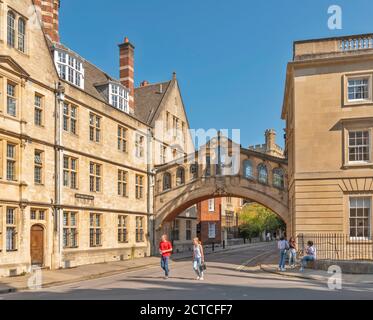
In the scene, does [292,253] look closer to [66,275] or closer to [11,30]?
[66,275]

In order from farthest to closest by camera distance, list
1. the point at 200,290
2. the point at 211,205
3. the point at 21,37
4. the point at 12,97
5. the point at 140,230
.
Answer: the point at 211,205 → the point at 140,230 → the point at 21,37 → the point at 12,97 → the point at 200,290

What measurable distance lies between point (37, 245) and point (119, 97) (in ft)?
44.2

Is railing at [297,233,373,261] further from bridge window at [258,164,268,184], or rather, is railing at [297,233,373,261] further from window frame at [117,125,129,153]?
window frame at [117,125,129,153]

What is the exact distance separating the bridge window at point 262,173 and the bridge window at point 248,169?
24.3 inches

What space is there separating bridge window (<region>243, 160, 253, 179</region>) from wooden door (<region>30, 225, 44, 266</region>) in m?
16.8

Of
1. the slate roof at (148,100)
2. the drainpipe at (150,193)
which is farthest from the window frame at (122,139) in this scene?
the slate roof at (148,100)

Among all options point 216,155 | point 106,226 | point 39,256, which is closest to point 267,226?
point 216,155

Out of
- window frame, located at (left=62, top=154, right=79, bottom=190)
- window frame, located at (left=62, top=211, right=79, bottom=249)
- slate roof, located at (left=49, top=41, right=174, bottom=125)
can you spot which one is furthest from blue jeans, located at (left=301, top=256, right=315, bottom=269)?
slate roof, located at (left=49, top=41, right=174, bottom=125)

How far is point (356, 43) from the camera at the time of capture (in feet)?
84.2

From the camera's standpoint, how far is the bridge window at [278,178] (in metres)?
34.2

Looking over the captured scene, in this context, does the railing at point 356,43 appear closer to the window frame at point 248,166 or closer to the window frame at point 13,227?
the window frame at point 248,166

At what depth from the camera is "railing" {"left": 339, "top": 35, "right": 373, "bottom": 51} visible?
2542cm

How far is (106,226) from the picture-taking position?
97.5 ft

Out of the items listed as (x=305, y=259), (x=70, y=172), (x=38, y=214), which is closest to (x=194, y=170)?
(x=70, y=172)
